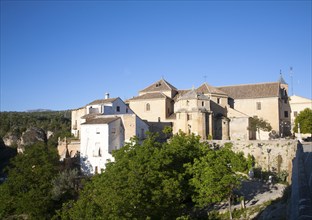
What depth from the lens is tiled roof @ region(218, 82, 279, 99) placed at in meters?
45.7

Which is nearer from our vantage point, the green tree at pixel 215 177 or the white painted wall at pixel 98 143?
the green tree at pixel 215 177

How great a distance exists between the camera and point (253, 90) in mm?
47312

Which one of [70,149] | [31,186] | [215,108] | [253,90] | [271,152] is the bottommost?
[31,186]

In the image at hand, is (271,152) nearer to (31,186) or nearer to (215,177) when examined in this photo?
(215,177)

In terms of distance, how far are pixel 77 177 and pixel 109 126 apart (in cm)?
583

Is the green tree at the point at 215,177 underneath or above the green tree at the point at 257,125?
underneath

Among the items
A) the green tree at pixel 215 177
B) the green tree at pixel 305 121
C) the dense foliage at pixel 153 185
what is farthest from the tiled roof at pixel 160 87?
the green tree at pixel 215 177

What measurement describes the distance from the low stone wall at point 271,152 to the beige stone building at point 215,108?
5.47 meters

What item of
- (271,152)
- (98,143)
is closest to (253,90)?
(271,152)

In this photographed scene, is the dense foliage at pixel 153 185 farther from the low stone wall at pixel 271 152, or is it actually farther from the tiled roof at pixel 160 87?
the tiled roof at pixel 160 87

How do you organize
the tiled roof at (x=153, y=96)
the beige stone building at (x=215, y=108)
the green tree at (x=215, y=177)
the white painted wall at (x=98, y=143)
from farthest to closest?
the tiled roof at (x=153, y=96) < the beige stone building at (x=215, y=108) < the white painted wall at (x=98, y=143) < the green tree at (x=215, y=177)

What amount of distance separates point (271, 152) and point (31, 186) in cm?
2213

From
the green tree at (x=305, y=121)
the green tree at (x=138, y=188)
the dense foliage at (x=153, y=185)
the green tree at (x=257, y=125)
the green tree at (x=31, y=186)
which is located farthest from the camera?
the green tree at (x=305, y=121)

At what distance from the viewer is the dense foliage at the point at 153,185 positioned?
703 inches
